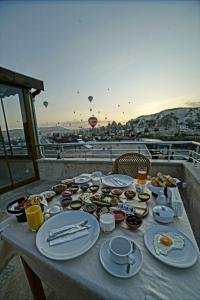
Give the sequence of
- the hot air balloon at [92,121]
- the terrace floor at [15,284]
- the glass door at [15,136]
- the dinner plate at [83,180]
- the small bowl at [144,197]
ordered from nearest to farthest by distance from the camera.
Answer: the small bowl at [144,197]
the terrace floor at [15,284]
the dinner plate at [83,180]
the glass door at [15,136]
the hot air balloon at [92,121]

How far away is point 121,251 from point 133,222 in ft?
0.66

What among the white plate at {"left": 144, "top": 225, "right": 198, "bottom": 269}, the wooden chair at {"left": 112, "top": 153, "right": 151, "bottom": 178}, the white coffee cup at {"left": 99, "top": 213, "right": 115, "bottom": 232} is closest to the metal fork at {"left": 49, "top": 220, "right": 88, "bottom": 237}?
the white coffee cup at {"left": 99, "top": 213, "right": 115, "bottom": 232}

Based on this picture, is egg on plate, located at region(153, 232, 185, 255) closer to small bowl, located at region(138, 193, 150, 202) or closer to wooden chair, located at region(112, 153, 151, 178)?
small bowl, located at region(138, 193, 150, 202)

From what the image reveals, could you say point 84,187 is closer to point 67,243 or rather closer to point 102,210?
point 102,210

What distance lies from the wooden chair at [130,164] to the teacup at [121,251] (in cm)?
124

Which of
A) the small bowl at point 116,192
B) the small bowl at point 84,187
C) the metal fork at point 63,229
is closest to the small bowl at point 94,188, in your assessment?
the small bowl at point 84,187

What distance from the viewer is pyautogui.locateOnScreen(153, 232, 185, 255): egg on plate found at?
0.59 m

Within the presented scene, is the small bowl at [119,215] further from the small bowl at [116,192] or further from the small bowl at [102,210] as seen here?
the small bowl at [116,192]

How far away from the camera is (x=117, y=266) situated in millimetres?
523

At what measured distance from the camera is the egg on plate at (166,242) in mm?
590

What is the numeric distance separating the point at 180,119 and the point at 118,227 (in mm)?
5656

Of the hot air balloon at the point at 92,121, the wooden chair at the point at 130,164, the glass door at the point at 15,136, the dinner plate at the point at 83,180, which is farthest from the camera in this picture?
the hot air balloon at the point at 92,121

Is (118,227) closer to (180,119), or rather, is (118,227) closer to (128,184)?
(128,184)

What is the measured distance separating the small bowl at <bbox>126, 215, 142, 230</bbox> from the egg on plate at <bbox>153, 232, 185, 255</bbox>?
10 cm
